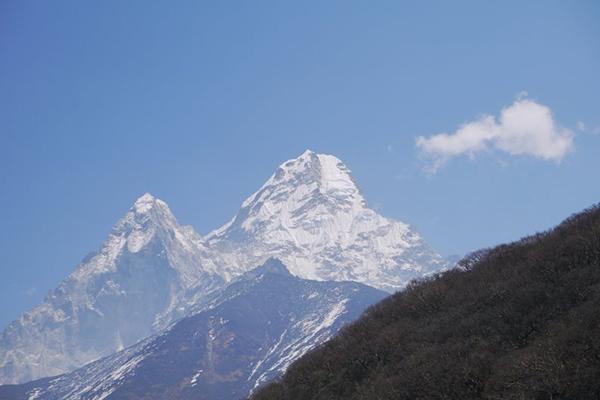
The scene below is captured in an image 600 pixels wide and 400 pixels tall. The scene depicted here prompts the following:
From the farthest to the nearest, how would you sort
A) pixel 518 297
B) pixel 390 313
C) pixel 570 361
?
1. pixel 390 313
2. pixel 518 297
3. pixel 570 361

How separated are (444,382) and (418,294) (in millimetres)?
17920

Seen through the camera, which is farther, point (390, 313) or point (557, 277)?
point (390, 313)

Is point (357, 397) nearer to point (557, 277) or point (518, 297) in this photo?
point (518, 297)

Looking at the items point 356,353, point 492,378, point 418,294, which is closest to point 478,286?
point 418,294

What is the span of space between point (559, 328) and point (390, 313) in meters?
18.1

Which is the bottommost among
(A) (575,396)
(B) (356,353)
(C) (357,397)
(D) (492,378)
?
(A) (575,396)

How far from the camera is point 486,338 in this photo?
3130cm

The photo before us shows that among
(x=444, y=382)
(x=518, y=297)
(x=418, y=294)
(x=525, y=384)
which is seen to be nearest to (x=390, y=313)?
(x=418, y=294)

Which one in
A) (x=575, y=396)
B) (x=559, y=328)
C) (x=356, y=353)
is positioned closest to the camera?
(x=575, y=396)

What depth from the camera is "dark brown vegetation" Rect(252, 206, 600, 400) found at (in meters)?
25.1

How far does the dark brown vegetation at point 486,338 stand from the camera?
2512cm

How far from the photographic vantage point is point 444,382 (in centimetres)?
2775

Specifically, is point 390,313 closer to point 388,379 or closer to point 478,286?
point 478,286

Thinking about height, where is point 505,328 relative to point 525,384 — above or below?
above
